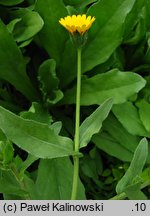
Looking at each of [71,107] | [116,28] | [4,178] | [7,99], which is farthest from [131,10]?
[4,178]

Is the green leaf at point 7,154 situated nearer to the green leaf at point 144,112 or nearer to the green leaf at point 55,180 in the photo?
the green leaf at point 55,180

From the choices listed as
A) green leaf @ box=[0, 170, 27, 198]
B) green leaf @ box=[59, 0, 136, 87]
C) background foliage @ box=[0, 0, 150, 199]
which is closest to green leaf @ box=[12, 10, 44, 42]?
background foliage @ box=[0, 0, 150, 199]

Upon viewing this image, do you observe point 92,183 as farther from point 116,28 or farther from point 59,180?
point 116,28

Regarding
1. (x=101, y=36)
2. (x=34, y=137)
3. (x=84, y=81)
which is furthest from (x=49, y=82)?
(x=34, y=137)

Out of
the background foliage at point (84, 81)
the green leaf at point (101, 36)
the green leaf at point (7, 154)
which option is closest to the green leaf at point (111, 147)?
the background foliage at point (84, 81)

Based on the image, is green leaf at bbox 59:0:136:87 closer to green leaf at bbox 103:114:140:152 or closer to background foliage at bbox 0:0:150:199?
background foliage at bbox 0:0:150:199

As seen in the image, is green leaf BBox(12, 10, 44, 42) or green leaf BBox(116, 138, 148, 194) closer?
green leaf BBox(116, 138, 148, 194)
